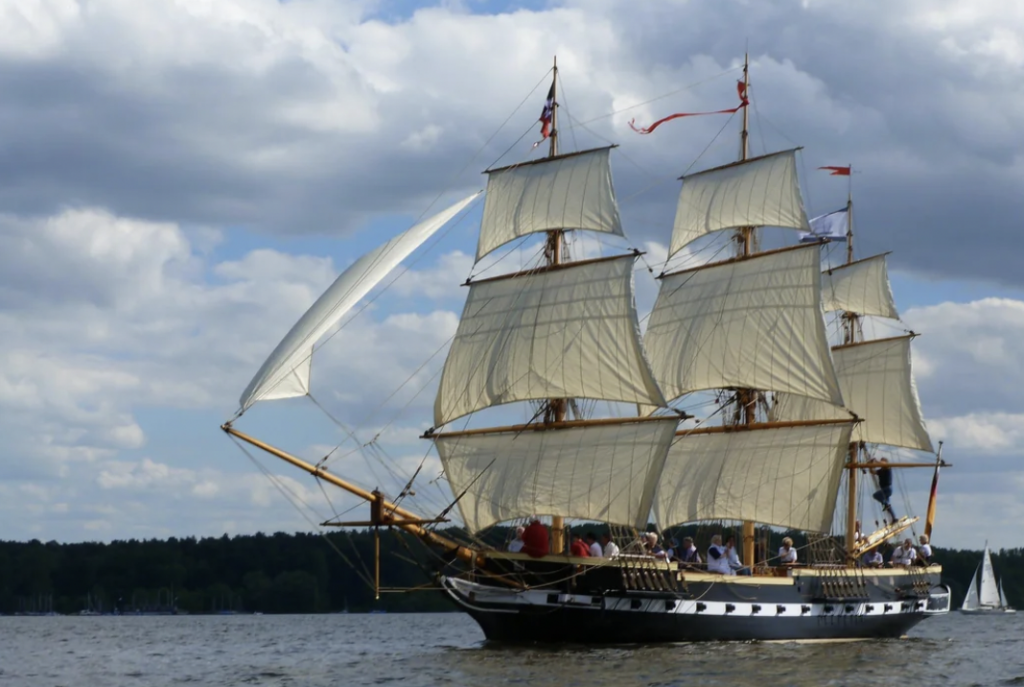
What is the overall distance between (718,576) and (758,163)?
21.7m

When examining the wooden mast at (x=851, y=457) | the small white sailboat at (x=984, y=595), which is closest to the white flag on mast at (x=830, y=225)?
the wooden mast at (x=851, y=457)

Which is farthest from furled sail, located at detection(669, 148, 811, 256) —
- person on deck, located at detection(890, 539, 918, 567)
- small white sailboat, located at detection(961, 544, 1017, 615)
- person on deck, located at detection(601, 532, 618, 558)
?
small white sailboat, located at detection(961, 544, 1017, 615)

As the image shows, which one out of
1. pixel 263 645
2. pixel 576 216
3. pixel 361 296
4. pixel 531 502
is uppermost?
pixel 576 216

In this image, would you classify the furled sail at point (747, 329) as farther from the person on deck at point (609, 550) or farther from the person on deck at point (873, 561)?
the person on deck at point (609, 550)

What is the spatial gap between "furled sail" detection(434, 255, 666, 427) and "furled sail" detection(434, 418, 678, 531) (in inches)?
59.1

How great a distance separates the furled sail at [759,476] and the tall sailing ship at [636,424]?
0.24 feet

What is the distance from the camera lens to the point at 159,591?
169375mm

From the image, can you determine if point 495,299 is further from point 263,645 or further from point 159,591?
point 159,591

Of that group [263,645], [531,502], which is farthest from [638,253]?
[263,645]

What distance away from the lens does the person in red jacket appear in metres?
56.1

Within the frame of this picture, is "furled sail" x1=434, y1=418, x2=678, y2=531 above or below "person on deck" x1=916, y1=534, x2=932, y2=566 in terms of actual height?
above

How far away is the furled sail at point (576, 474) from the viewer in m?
60.7

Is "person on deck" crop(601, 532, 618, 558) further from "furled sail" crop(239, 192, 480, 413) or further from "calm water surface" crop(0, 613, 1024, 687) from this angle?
"furled sail" crop(239, 192, 480, 413)

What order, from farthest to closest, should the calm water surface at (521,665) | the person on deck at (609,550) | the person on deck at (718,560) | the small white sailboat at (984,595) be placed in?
the small white sailboat at (984,595) < the person on deck at (718,560) < the person on deck at (609,550) < the calm water surface at (521,665)
